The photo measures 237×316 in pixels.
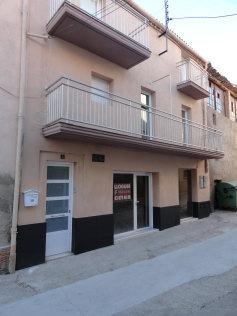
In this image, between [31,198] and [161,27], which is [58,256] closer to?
[31,198]

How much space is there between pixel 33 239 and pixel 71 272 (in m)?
1.22

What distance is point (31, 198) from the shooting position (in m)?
6.92

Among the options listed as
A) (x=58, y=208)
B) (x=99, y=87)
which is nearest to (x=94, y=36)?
(x=99, y=87)

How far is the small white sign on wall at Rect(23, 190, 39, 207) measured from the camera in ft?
22.4

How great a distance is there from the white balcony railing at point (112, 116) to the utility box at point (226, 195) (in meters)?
2.46

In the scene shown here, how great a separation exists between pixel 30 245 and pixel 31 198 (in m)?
1.09

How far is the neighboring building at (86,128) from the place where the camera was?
699 cm

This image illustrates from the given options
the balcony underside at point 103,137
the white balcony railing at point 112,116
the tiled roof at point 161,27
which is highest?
the tiled roof at point 161,27

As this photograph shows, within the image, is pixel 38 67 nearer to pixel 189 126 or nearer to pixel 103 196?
pixel 103 196

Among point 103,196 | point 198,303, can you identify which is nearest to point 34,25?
point 103,196

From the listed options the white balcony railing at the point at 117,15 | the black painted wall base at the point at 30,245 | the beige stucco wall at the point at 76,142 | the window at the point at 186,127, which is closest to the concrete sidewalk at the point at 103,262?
the black painted wall base at the point at 30,245

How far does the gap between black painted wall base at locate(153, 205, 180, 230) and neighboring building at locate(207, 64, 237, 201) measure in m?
4.54

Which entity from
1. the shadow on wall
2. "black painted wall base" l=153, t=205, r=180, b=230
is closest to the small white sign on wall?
the shadow on wall

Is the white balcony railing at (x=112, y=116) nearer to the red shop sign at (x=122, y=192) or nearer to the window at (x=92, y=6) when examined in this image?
the red shop sign at (x=122, y=192)
